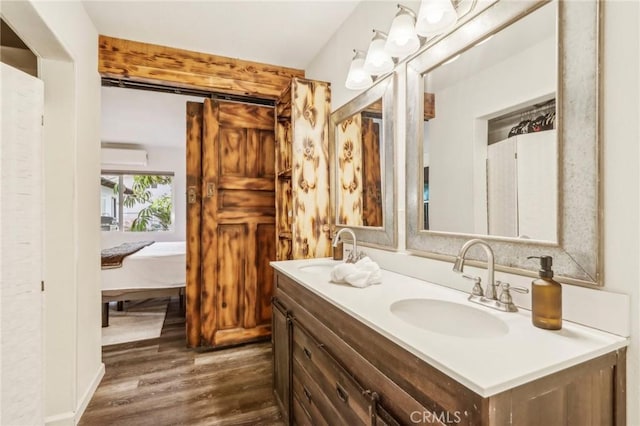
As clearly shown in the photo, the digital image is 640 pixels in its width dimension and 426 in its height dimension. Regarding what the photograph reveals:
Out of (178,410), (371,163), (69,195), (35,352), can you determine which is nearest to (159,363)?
(178,410)

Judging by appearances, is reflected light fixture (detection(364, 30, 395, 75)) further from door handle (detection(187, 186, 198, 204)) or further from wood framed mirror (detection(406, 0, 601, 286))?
door handle (detection(187, 186, 198, 204))

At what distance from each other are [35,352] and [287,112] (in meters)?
2.17

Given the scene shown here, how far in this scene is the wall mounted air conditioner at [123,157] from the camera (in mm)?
5215

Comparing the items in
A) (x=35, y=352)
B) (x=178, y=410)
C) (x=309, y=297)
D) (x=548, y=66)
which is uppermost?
(x=548, y=66)

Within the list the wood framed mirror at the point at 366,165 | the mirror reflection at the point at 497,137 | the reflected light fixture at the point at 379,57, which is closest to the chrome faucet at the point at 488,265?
the mirror reflection at the point at 497,137

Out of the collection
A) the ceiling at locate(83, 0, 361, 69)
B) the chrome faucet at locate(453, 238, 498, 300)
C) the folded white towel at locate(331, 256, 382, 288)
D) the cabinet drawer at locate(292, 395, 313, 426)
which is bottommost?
the cabinet drawer at locate(292, 395, 313, 426)

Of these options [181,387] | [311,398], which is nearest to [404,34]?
Result: [311,398]

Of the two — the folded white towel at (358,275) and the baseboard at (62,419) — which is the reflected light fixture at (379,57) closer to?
the folded white towel at (358,275)

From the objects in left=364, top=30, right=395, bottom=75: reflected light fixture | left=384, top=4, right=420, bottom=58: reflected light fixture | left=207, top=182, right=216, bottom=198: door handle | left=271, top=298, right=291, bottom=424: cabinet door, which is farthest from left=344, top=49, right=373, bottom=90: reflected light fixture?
left=207, top=182, right=216, bottom=198: door handle

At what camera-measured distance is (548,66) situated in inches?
37.4

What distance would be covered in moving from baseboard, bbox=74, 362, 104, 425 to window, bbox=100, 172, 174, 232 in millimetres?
3976

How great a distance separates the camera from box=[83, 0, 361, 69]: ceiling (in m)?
1.96

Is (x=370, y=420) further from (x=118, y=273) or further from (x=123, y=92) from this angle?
(x=123, y=92)

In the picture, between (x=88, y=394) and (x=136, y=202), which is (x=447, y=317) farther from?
(x=136, y=202)
